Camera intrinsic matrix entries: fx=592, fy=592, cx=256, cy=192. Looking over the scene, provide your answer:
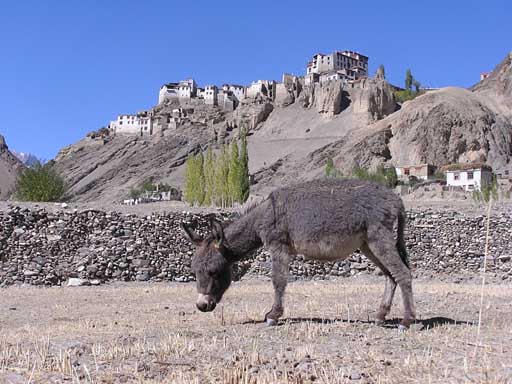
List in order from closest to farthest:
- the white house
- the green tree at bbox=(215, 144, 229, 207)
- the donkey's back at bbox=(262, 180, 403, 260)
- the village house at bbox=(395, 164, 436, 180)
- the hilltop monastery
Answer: the donkey's back at bbox=(262, 180, 403, 260), the green tree at bbox=(215, 144, 229, 207), the white house, the village house at bbox=(395, 164, 436, 180), the hilltop monastery

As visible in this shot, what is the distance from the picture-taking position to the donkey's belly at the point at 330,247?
9.27m

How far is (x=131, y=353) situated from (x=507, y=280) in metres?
20.7

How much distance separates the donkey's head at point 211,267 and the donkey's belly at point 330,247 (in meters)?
1.33

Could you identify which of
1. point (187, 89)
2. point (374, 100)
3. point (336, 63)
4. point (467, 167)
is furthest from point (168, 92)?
point (467, 167)

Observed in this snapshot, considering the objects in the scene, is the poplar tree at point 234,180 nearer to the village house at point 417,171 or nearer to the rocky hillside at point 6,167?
the village house at point 417,171

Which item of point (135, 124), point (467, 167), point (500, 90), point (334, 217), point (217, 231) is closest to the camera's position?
point (334, 217)

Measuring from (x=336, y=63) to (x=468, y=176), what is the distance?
327 feet

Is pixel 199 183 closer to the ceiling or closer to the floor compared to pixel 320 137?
closer to the floor

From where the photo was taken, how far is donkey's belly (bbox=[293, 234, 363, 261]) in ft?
30.4

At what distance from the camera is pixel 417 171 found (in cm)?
10400

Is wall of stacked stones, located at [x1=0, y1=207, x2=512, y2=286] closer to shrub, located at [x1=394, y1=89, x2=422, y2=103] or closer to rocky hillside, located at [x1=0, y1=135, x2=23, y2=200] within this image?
rocky hillside, located at [x1=0, y1=135, x2=23, y2=200]

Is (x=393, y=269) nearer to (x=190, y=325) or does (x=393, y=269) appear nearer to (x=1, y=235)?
(x=190, y=325)

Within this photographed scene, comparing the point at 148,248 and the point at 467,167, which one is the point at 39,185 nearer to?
the point at 148,248

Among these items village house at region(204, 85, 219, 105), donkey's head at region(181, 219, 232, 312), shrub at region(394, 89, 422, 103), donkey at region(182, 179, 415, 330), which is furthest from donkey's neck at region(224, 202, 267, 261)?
village house at region(204, 85, 219, 105)
